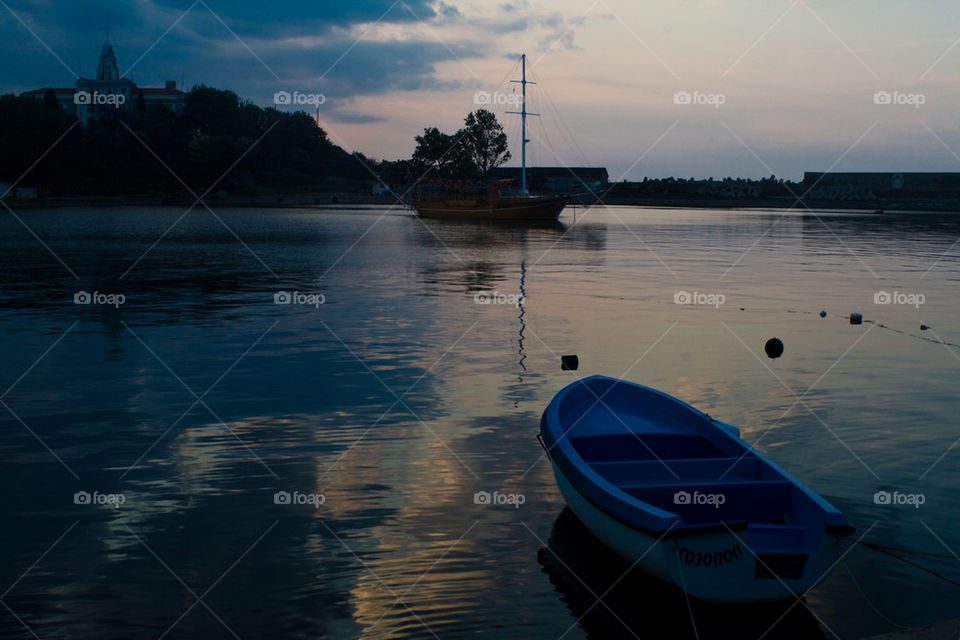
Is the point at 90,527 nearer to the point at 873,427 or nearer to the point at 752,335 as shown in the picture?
the point at 873,427

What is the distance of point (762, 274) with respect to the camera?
119 ft

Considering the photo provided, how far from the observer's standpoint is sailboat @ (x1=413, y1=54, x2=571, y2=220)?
→ 99062 millimetres

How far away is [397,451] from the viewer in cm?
1153

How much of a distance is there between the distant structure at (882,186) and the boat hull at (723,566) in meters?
175
